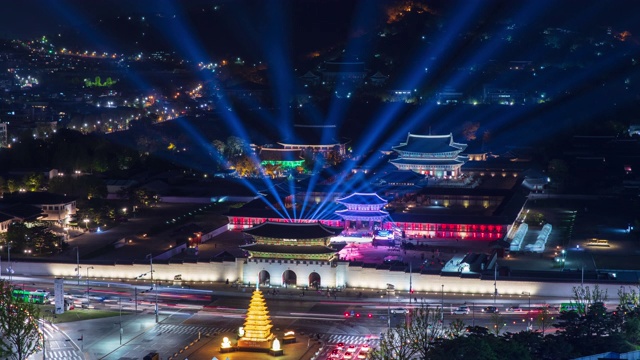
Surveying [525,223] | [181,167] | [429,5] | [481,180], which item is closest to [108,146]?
[181,167]

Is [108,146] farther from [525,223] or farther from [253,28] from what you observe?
[253,28]

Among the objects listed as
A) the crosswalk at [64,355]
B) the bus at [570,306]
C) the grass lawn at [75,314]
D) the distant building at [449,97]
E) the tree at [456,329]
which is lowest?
the crosswalk at [64,355]

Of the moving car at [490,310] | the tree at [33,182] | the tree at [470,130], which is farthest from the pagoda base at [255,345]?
the tree at [470,130]

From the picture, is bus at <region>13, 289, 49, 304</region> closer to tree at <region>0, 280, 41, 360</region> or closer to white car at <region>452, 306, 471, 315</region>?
tree at <region>0, 280, 41, 360</region>

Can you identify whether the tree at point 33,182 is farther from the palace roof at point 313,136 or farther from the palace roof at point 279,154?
the palace roof at point 313,136

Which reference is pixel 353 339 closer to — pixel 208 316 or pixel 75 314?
pixel 208 316

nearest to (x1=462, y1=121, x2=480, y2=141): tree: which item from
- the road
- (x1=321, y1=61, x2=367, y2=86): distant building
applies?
(x1=321, y1=61, x2=367, y2=86): distant building

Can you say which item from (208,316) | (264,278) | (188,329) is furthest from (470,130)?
(188,329)
